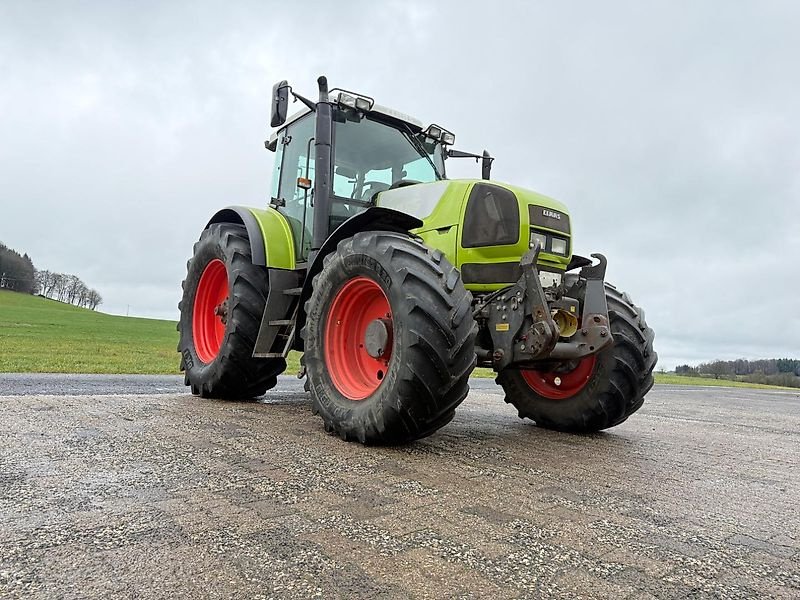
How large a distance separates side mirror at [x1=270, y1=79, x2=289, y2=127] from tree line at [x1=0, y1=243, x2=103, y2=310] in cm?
9035

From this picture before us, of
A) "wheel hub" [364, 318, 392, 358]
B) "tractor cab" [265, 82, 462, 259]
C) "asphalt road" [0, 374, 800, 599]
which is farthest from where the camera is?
"tractor cab" [265, 82, 462, 259]

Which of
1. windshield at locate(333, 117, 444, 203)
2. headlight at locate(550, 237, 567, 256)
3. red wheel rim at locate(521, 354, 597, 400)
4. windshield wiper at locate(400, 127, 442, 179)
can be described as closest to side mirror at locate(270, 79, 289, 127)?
windshield at locate(333, 117, 444, 203)

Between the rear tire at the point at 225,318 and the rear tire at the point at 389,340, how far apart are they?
1.38 meters

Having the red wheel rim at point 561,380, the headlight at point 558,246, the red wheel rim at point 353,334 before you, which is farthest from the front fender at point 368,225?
the red wheel rim at point 561,380

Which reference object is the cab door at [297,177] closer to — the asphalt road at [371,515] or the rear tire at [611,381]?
the asphalt road at [371,515]

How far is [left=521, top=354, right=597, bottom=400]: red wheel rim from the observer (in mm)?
4781

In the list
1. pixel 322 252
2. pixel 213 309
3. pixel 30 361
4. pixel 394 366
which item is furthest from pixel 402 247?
pixel 30 361

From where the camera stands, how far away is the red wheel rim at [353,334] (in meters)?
4.27

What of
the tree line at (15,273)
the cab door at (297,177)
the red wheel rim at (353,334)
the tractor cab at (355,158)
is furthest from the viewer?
the tree line at (15,273)

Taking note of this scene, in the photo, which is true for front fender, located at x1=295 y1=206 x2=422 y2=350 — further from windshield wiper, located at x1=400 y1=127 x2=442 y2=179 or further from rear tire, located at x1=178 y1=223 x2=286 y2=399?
windshield wiper, located at x1=400 y1=127 x2=442 y2=179

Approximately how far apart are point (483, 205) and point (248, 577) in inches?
130

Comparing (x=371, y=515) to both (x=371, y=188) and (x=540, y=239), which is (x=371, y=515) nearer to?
(x=540, y=239)

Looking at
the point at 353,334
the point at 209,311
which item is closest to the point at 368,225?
the point at 353,334

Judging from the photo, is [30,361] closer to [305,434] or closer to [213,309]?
[213,309]
